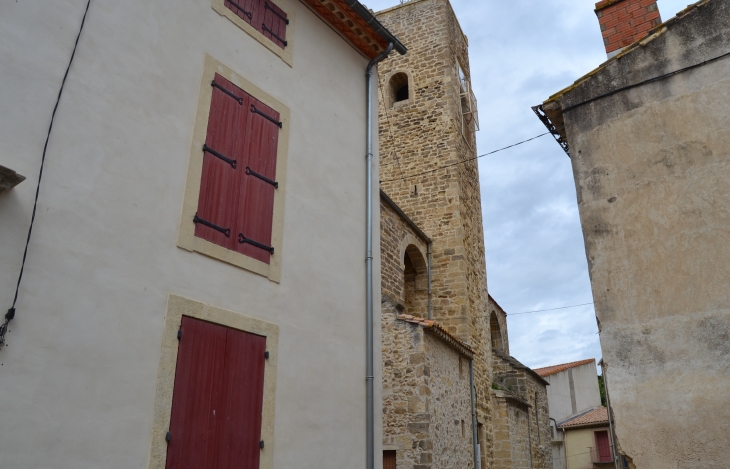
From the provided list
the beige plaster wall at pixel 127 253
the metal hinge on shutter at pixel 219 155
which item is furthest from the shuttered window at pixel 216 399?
the metal hinge on shutter at pixel 219 155

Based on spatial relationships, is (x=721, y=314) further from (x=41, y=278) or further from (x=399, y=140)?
(x=399, y=140)

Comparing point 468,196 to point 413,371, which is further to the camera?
point 468,196

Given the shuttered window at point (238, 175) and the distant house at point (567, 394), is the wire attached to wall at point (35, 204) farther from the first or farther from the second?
the distant house at point (567, 394)

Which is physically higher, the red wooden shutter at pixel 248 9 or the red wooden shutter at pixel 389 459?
the red wooden shutter at pixel 248 9

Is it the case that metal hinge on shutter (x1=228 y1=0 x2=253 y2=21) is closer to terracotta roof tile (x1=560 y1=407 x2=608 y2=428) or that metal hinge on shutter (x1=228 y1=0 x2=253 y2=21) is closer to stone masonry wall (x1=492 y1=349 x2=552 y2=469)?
stone masonry wall (x1=492 y1=349 x2=552 y2=469)

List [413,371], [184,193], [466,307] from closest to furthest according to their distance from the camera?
[184,193] < [413,371] < [466,307]

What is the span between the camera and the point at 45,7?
4453 millimetres

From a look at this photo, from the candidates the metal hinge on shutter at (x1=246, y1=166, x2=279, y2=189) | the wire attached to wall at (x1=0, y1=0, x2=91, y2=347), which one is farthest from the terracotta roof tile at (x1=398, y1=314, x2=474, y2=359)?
the wire attached to wall at (x1=0, y1=0, x2=91, y2=347)

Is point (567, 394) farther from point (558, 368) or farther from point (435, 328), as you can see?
point (435, 328)

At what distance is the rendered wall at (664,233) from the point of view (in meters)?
5.79

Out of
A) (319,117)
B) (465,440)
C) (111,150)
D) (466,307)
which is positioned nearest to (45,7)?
(111,150)

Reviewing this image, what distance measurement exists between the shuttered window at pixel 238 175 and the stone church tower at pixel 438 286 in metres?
5.38

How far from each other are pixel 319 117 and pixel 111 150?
9.51ft

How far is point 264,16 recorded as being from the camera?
21.9ft
